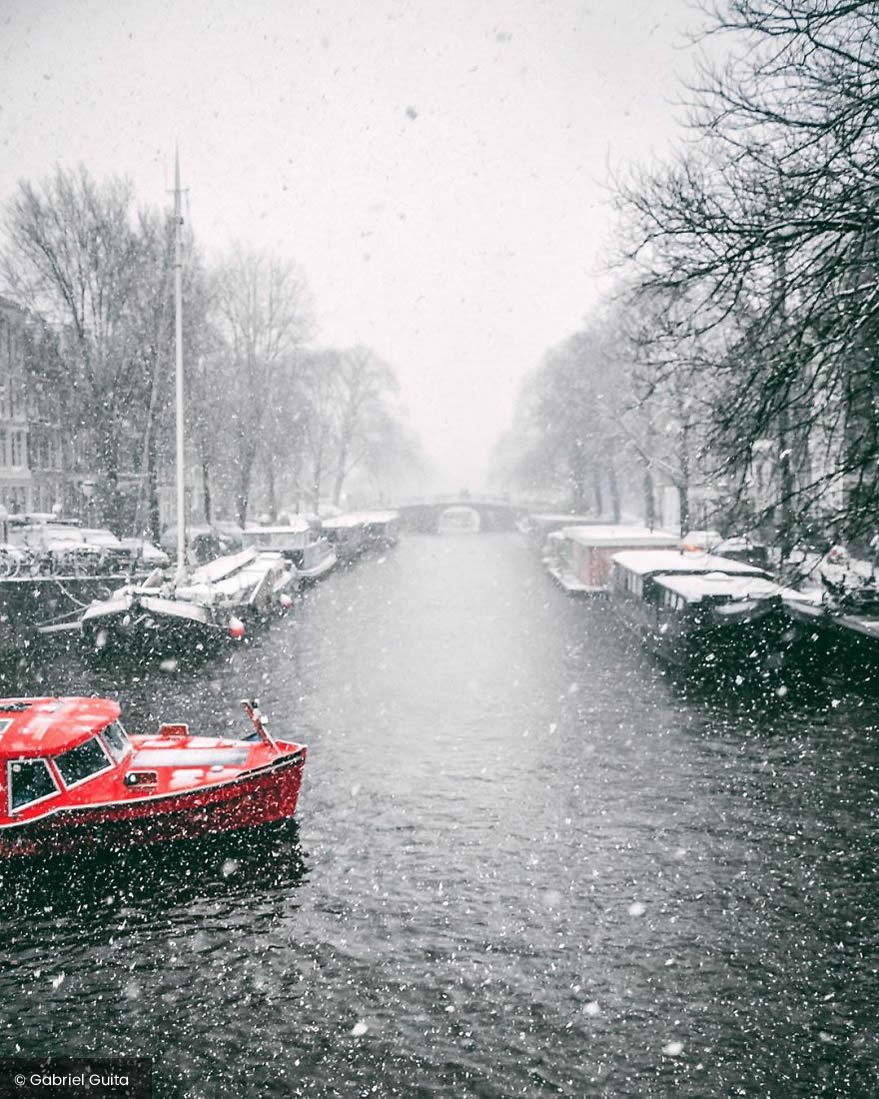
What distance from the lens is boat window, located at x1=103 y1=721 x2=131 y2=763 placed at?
1295cm

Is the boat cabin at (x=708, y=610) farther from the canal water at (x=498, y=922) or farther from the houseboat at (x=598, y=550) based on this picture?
the houseboat at (x=598, y=550)

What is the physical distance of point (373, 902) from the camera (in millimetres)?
11680

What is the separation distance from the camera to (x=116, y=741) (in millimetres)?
13203

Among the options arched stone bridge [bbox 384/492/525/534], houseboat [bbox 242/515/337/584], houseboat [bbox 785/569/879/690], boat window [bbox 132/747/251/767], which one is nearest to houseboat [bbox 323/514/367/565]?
houseboat [bbox 242/515/337/584]

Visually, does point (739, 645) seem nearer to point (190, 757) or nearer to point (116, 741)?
point (190, 757)

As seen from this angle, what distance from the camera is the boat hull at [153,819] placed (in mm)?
12172

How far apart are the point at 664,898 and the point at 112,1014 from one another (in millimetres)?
6086

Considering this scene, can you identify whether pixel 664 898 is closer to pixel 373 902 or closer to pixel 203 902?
pixel 373 902

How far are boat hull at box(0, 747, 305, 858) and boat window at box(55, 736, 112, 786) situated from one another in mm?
464

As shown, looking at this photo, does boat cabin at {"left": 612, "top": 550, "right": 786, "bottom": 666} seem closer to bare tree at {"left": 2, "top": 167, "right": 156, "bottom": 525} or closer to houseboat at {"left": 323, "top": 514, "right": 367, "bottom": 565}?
bare tree at {"left": 2, "top": 167, "right": 156, "bottom": 525}

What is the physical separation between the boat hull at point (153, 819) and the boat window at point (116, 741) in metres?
0.91

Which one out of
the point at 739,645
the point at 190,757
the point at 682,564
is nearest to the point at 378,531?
the point at 682,564

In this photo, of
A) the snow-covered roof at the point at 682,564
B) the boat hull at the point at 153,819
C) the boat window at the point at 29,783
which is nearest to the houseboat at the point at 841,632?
the snow-covered roof at the point at 682,564

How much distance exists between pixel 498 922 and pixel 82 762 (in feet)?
17.9
